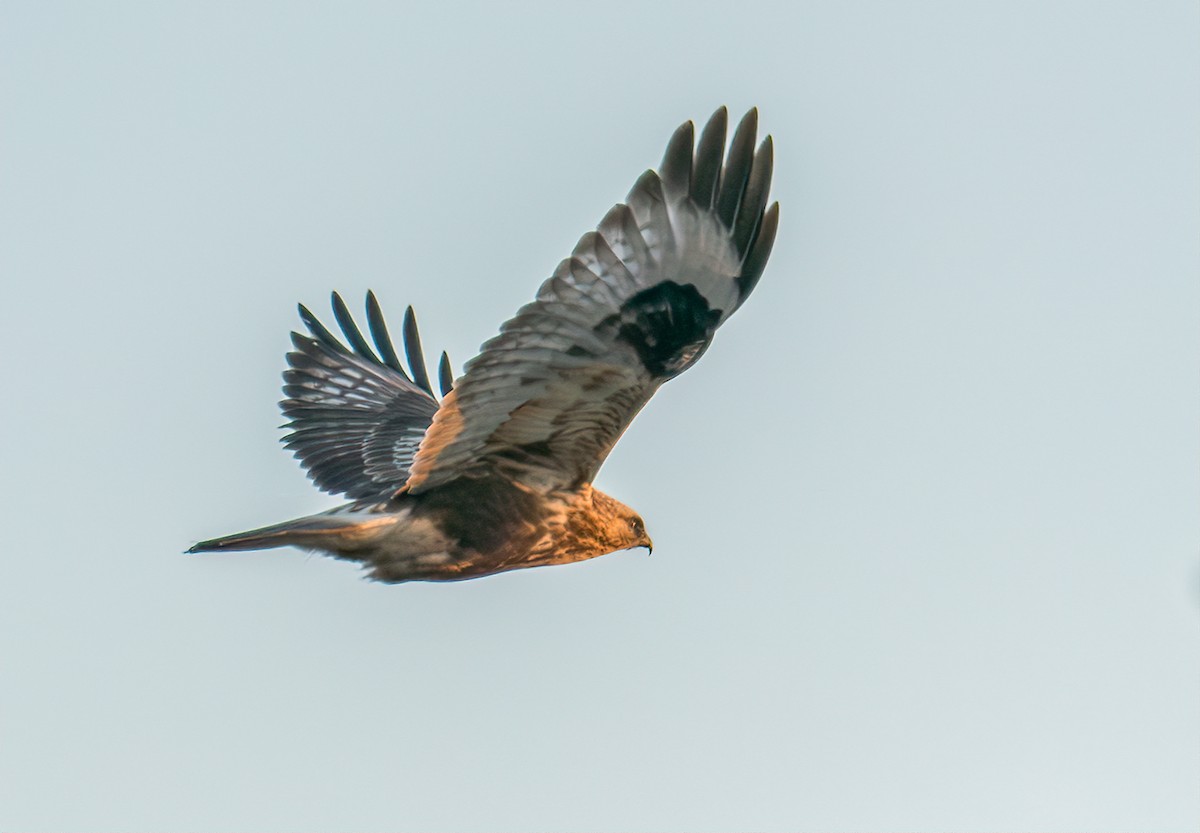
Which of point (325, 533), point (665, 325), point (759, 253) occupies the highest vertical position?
point (759, 253)

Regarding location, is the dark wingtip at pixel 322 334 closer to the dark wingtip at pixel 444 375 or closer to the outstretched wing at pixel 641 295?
the dark wingtip at pixel 444 375

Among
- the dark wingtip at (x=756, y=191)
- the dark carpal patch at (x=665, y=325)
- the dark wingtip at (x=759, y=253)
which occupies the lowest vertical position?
the dark carpal patch at (x=665, y=325)

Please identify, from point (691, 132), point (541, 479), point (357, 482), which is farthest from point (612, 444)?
point (357, 482)

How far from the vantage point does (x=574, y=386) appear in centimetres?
629

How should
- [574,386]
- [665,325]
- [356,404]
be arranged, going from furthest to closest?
[356,404] → [574,386] → [665,325]

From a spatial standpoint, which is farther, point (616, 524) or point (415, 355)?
point (415, 355)

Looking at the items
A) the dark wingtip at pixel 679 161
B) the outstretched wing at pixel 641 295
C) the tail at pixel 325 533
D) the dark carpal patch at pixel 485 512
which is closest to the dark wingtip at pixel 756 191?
the outstretched wing at pixel 641 295

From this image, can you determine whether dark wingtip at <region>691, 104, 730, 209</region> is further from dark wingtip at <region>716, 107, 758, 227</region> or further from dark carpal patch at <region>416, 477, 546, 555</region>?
dark carpal patch at <region>416, 477, 546, 555</region>

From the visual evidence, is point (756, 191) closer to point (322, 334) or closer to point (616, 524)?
point (616, 524)

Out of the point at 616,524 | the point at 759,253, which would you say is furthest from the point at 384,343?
the point at 759,253

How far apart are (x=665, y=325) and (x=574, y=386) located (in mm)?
438

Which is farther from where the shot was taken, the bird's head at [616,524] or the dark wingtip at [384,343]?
the dark wingtip at [384,343]

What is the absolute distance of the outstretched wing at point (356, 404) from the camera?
891 cm

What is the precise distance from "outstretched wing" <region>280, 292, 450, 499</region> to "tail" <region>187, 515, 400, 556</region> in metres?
1.74
